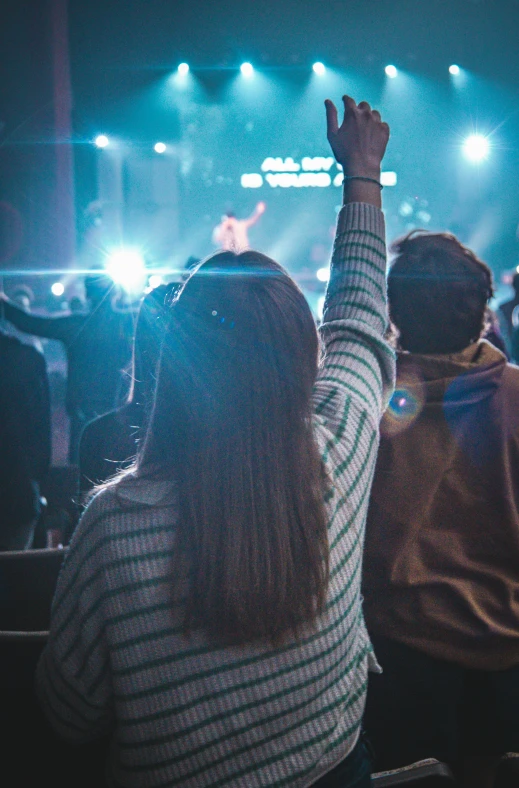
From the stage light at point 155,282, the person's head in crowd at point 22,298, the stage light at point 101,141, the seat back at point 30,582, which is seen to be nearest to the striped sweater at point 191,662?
the seat back at point 30,582

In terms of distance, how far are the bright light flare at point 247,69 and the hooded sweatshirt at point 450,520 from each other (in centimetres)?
1062

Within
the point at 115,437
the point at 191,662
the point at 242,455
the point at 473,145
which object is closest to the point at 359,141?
the point at 242,455

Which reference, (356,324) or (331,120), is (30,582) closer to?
(356,324)

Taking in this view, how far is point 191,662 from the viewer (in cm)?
85

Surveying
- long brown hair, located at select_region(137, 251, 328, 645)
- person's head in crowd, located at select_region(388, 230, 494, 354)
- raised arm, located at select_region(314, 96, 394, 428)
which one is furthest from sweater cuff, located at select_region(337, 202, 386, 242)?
person's head in crowd, located at select_region(388, 230, 494, 354)

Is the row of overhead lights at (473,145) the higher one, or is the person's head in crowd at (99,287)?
the row of overhead lights at (473,145)

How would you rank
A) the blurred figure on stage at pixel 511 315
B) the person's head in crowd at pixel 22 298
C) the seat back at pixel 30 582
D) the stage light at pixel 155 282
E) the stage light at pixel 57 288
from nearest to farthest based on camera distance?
the seat back at pixel 30 582, the stage light at pixel 155 282, the blurred figure on stage at pixel 511 315, the person's head in crowd at pixel 22 298, the stage light at pixel 57 288

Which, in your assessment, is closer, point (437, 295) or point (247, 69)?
point (437, 295)

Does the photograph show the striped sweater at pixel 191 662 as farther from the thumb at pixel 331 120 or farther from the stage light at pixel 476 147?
the stage light at pixel 476 147

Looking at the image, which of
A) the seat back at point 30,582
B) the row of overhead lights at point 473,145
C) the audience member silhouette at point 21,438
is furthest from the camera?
the row of overhead lights at point 473,145

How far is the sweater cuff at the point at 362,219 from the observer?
111 centimetres

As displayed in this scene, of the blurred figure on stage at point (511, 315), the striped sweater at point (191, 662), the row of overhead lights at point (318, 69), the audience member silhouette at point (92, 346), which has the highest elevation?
the row of overhead lights at point (318, 69)

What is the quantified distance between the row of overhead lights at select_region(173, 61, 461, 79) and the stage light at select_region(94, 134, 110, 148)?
170 centimetres

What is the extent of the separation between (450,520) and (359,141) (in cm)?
79
